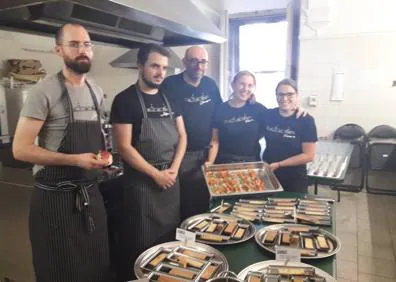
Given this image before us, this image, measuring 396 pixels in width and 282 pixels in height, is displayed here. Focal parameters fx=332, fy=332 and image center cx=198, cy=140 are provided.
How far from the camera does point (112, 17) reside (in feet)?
5.98

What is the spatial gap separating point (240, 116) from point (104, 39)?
1034 mm

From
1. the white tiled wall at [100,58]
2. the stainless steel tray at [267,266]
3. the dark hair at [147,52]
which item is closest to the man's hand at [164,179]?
the dark hair at [147,52]

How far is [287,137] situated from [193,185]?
0.66 m

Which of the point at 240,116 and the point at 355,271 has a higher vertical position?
the point at 240,116

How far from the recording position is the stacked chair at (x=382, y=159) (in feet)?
12.8

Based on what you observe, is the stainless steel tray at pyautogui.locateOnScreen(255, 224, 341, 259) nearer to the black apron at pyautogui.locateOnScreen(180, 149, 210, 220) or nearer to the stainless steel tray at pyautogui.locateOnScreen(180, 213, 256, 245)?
the stainless steel tray at pyautogui.locateOnScreen(180, 213, 256, 245)

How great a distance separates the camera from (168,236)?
1.61 metres

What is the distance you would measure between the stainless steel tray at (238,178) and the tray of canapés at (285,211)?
85 mm

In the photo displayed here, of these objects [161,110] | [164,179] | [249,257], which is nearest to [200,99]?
[161,110]

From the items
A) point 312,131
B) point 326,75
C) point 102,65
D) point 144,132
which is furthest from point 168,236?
point 102,65

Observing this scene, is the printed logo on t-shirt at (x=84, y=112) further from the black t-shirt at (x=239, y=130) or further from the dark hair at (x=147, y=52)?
the black t-shirt at (x=239, y=130)

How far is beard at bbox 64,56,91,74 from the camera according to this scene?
138cm

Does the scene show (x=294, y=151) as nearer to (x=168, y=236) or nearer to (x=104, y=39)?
(x=168, y=236)

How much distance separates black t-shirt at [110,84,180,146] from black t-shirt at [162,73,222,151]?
0.36 m
